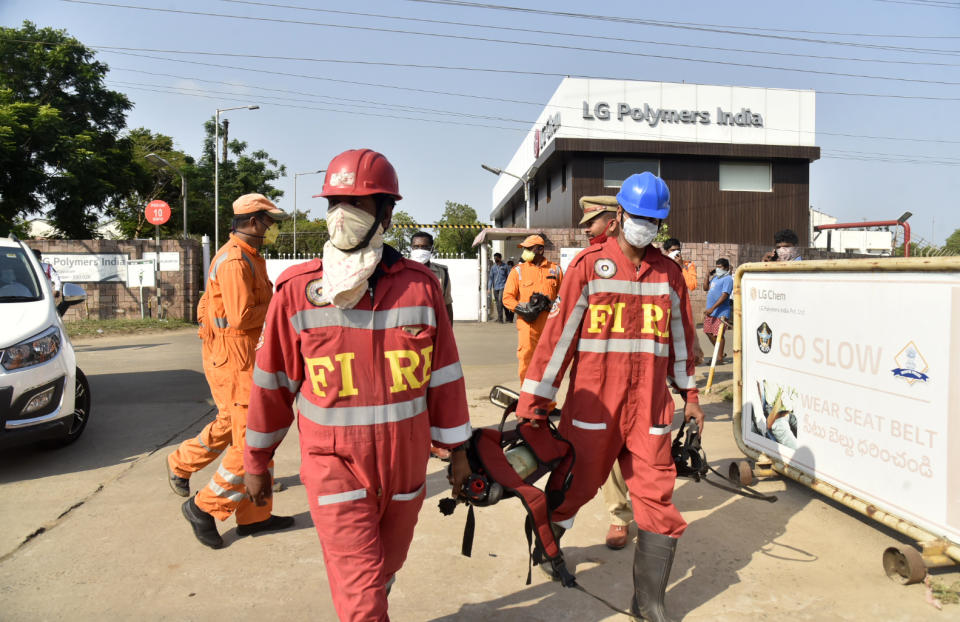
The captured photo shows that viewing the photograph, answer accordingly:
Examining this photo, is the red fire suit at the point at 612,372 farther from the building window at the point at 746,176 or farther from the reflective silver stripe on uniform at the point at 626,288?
the building window at the point at 746,176

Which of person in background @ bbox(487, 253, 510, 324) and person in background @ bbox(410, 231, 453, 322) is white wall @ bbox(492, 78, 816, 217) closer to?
person in background @ bbox(487, 253, 510, 324)

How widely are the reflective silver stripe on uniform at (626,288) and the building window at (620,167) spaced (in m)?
20.4

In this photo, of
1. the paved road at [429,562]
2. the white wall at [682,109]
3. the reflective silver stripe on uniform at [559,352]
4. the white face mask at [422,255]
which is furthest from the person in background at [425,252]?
the white wall at [682,109]

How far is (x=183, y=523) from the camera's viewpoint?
Answer: 4320 millimetres

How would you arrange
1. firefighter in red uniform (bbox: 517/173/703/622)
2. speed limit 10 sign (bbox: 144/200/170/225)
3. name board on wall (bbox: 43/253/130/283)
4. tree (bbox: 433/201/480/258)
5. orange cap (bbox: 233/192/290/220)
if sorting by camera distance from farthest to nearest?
tree (bbox: 433/201/480/258)
speed limit 10 sign (bbox: 144/200/170/225)
name board on wall (bbox: 43/253/130/283)
orange cap (bbox: 233/192/290/220)
firefighter in red uniform (bbox: 517/173/703/622)

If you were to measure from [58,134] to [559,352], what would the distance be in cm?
2828

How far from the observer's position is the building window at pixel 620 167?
2297 cm

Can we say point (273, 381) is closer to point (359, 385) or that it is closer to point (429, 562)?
point (359, 385)

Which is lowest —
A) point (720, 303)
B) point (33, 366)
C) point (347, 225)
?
point (33, 366)

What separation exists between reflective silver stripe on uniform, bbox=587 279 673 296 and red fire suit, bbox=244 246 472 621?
1.04m

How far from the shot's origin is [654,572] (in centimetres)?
301

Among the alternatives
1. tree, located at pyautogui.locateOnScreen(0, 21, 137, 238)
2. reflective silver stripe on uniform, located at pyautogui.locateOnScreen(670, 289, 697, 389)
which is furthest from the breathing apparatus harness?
tree, located at pyautogui.locateOnScreen(0, 21, 137, 238)

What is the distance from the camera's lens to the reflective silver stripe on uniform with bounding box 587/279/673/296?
3.23 meters

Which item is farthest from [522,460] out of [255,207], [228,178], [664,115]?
[228,178]
